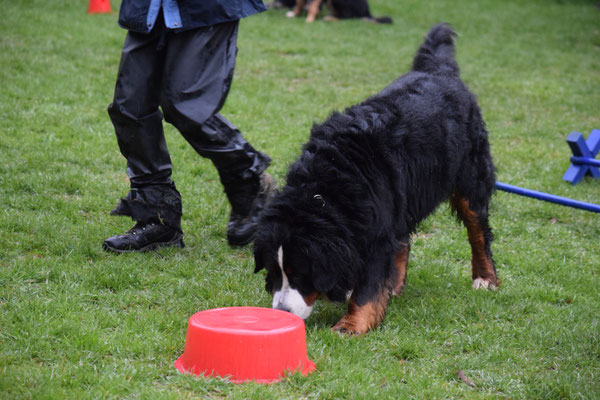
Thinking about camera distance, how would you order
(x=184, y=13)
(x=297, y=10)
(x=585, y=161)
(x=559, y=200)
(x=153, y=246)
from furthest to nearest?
(x=297, y=10) < (x=585, y=161) < (x=559, y=200) < (x=153, y=246) < (x=184, y=13)

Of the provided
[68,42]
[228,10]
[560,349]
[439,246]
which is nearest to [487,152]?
[439,246]

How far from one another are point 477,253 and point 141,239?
2.13 metres

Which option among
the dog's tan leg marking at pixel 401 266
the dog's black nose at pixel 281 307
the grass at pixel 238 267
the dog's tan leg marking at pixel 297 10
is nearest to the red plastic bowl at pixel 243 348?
the grass at pixel 238 267

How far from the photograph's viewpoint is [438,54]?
4.57 m

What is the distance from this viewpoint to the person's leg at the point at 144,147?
4.06m

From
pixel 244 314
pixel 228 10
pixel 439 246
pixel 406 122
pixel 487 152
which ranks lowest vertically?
pixel 439 246

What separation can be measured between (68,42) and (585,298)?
8171 millimetres

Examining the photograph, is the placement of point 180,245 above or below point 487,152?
below

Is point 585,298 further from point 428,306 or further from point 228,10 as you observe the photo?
point 228,10

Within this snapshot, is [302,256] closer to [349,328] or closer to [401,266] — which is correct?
[349,328]

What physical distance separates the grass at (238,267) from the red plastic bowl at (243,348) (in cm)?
7

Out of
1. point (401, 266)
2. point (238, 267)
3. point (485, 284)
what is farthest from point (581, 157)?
point (238, 267)

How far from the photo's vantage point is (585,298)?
4.16m

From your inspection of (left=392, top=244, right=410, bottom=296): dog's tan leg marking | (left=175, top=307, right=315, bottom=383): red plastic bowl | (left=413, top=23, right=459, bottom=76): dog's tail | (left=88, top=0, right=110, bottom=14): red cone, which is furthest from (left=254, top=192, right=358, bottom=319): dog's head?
(left=88, top=0, right=110, bottom=14): red cone
